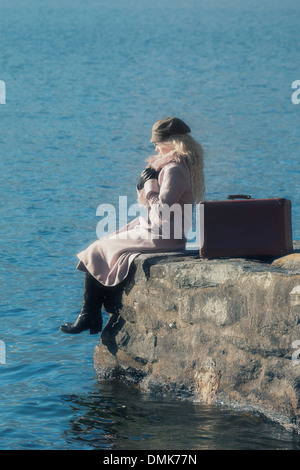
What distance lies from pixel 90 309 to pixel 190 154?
4.81 feet

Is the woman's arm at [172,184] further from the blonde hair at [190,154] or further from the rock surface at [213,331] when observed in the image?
the rock surface at [213,331]

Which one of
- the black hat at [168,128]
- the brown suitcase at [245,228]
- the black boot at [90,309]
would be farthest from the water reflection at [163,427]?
the black hat at [168,128]

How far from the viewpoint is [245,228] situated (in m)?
6.39

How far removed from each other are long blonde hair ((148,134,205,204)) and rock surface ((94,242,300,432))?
2.03 ft

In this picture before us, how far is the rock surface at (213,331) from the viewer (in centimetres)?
592

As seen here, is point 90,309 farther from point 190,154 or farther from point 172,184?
point 190,154

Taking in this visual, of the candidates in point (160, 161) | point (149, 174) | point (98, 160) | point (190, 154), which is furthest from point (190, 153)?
point (98, 160)

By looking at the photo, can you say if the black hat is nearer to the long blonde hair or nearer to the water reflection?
the long blonde hair

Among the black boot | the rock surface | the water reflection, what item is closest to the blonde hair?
the rock surface

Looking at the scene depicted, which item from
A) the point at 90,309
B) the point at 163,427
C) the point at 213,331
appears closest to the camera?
the point at 163,427

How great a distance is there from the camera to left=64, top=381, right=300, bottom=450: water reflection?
19.1ft

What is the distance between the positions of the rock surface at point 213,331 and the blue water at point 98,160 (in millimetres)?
161

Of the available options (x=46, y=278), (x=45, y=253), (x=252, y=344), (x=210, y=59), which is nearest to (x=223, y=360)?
(x=252, y=344)
